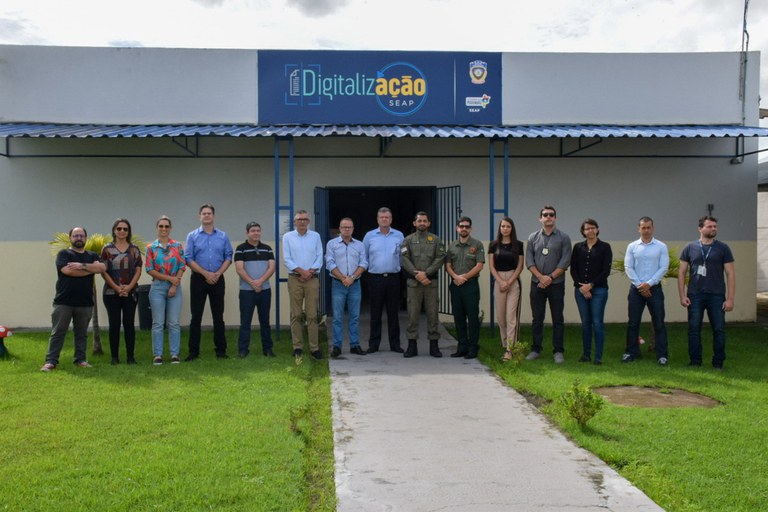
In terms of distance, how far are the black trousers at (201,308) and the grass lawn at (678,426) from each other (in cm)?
309

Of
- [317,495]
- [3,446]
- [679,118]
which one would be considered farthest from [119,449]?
[679,118]

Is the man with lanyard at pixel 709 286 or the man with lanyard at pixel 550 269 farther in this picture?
the man with lanyard at pixel 550 269

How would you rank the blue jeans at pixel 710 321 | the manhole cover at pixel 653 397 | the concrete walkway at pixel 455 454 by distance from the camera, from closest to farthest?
the concrete walkway at pixel 455 454 → the manhole cover at pixel 653 397 → the blue jeans at pixel 710 321

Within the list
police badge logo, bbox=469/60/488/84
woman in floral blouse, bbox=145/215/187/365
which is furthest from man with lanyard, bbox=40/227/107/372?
police badge logo, bbox=469/60/488/84

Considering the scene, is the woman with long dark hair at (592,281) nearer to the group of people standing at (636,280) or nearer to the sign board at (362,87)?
the group of people standing at (636,280)

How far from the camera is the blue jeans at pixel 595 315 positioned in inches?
313

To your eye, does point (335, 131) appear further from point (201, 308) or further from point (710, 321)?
point (710, 321)

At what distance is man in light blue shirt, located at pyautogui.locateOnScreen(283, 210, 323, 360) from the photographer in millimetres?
8164

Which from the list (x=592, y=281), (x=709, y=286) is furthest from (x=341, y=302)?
(x=709, y=286)

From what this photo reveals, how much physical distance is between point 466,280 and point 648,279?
79.7 inches

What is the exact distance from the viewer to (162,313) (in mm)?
7863

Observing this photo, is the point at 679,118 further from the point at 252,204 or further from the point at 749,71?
the point at 252,204

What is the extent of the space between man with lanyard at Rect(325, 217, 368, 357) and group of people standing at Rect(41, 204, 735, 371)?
0.01m

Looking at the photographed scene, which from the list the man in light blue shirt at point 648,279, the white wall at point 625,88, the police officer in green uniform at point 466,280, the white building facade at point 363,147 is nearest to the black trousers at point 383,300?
the police officer in green uniform at point 466,280
